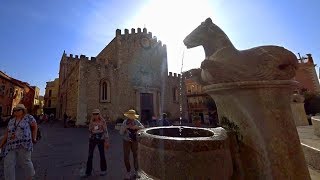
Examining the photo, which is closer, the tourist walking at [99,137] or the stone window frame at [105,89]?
the tourist walking at [99,137]

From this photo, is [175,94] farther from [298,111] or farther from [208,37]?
[208,37]

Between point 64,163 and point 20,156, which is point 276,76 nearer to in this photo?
point 20,156

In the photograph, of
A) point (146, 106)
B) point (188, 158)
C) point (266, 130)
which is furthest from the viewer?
point (146, 106)

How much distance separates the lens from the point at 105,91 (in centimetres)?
2103

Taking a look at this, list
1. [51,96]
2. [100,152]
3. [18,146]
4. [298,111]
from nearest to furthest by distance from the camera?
1. [18,146]
2. [100,152]
3. [298,111]
4. [51,96]

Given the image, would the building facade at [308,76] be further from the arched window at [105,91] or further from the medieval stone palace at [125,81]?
the arched window at [105,91]

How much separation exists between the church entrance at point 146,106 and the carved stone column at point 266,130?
21.1m

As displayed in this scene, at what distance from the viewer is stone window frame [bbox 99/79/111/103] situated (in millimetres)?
20500

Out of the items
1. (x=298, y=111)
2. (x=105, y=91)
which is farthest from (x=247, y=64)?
(x=105, y=91)

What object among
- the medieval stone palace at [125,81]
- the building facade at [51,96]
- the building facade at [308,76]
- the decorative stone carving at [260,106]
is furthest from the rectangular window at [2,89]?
the building facade at [308,76]

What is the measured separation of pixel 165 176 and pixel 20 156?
3035mm

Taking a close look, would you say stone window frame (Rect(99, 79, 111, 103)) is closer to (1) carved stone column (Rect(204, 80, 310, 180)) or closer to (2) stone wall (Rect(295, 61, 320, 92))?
(1) carved stone column (Rect(204, 80, 310, 180))

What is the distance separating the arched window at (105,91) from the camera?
20.6 m

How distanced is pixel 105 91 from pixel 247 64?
1981 cm
